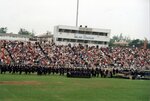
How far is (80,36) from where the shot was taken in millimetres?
57531

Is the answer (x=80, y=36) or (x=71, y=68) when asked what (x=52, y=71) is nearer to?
(x=71, y=68)

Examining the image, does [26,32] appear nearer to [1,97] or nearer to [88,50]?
[88,50]

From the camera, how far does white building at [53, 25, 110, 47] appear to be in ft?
186

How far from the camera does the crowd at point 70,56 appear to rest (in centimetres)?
4362

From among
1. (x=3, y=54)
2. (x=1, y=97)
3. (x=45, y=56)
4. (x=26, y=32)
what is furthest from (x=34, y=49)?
(x=26, y=32)

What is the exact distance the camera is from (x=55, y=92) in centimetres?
2144

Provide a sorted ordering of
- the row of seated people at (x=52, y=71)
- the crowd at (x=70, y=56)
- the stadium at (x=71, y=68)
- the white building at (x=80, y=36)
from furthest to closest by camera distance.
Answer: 1. the white building at (x=80, y=36)
2. the crowd at (x=70, y=56)
3. the row of seated people at (x=52, y=71)
4. the stadium at (x=71, y=68)

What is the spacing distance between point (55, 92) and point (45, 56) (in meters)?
24.9

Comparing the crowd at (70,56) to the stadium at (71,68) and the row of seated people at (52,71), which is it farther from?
the row of seated people at (52,71)

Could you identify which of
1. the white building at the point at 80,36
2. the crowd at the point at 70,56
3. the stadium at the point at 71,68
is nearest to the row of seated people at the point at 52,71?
the stadium at the point at 71,68

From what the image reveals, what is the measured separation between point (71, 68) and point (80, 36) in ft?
64.5

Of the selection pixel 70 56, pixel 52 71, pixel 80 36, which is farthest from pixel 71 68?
pixel 80 36

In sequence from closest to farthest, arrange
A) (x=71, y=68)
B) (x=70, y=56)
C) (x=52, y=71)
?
(x=52, y=71), (x=71, y=68), (x=70, y=56)

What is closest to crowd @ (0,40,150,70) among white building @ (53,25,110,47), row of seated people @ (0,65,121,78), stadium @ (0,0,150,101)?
stadium @ (0,0,150,101)
